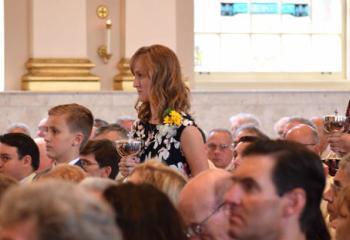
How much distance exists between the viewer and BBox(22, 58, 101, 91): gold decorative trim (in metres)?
14.1

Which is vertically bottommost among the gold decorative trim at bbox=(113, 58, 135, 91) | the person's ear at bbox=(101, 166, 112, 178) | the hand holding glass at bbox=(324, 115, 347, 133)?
the person's ear at bbox=(101, 166, 112, 178)

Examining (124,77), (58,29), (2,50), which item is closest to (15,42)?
(2,50)

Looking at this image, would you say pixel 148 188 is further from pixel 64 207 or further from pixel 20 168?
pixel 20 168

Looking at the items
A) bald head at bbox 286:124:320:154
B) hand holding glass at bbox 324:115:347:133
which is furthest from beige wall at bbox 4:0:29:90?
hand holding glass at bbox 324:115:347:133

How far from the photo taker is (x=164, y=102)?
6.94 m

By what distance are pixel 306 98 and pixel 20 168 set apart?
7.72 metres

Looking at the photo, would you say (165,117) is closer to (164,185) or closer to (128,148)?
(128,148)

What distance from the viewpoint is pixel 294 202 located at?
160 inches

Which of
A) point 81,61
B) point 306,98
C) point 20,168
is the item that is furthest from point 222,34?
point 20,168

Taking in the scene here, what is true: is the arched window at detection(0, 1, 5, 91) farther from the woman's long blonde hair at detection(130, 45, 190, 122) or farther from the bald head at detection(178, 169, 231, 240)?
the bald head at detection(178, 169, 231, 240)

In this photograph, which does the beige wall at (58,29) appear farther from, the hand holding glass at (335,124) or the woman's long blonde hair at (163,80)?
the woman's long blonde hair at (163,80)

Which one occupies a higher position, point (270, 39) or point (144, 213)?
point (270, 39)

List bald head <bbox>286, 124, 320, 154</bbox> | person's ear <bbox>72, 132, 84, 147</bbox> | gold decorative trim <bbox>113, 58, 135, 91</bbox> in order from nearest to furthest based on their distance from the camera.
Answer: person's ear <bbox>72, 132, 84, 147</bbox> → bald head <bbox>286, 124, 320, 154</bbox> → gold decorative trim <bbox>113, 58, 135, 91</bbox>

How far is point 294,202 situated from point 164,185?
2.37 ft
